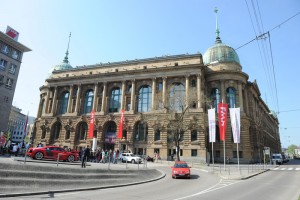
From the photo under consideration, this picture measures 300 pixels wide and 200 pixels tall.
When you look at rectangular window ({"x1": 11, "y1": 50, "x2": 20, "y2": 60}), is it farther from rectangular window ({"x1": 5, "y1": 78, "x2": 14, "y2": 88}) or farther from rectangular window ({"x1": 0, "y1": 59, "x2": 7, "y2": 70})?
rectangular window ({"x1": 5, "y1": 78, "x2": 14, "y2": 88})

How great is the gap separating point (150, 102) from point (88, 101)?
19123 mm

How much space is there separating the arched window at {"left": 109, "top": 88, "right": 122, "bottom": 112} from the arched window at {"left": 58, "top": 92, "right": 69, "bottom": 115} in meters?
15.2

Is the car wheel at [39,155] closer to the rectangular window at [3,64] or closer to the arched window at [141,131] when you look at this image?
the arched window at [141,131]

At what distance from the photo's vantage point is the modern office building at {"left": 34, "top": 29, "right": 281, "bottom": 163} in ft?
164

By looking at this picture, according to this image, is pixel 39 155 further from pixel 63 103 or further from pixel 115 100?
pixel 63 103

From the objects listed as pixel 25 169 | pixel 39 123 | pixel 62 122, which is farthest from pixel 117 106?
pixel 25 169

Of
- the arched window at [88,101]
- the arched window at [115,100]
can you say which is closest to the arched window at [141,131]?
the arched window at [115,100]

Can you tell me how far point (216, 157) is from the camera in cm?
5200

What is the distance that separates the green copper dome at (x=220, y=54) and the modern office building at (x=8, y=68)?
51.2 meters

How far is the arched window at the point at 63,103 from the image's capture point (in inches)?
2589

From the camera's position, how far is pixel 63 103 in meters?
66.8

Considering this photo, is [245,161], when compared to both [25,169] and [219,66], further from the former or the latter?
[25,169]

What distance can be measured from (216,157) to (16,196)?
156 feet

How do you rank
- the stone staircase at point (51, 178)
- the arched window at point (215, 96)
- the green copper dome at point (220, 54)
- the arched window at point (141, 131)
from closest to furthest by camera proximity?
the stone staircase at point (51, 178), the arched window at point (141, 131), the arched window at point (215, 96), the green copper dome at point (220, 54)
